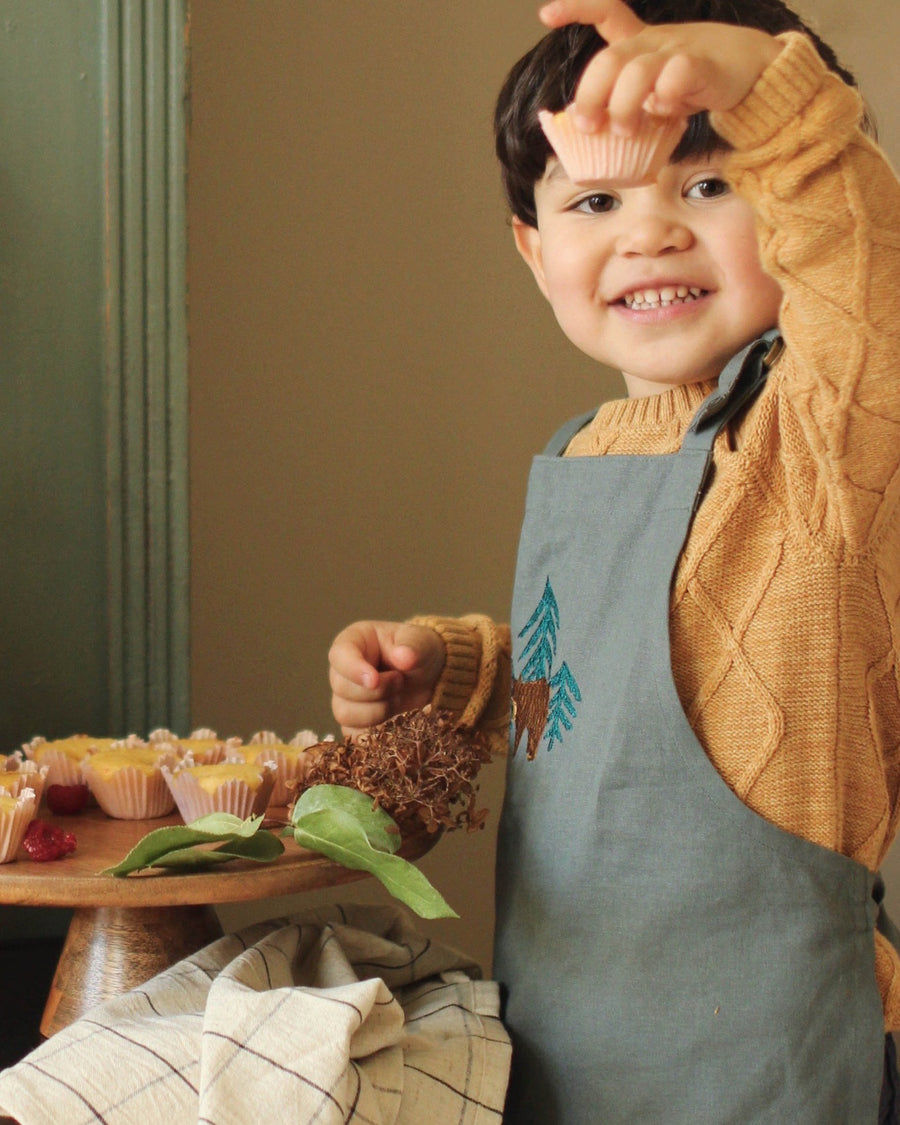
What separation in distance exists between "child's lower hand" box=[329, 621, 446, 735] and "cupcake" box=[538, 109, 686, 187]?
354 mm

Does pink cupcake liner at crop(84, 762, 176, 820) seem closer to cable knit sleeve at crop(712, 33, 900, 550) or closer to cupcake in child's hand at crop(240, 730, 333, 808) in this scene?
cupcake in child's hand at crop(240, 730, 333, 808)

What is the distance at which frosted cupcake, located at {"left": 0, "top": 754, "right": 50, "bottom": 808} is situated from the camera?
0.69m

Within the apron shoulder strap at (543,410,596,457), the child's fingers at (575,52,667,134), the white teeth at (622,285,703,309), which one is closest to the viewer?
the child's fingers at (575,52,667,134)

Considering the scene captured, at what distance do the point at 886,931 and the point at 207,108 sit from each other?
97 centimetres

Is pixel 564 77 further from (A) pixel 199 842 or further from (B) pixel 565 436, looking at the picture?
(A) pixel 199 842

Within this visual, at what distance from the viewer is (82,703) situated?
96cm

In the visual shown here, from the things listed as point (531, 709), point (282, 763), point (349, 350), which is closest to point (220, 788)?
point (282, 763)

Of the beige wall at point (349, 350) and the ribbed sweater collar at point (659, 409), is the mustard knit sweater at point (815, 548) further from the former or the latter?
the beige wall at point (349, 350)

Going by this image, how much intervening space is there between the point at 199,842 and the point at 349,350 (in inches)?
31.2

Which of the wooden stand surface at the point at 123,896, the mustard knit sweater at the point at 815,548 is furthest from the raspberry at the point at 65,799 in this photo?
the mustard knit sweater at the point at 815,548

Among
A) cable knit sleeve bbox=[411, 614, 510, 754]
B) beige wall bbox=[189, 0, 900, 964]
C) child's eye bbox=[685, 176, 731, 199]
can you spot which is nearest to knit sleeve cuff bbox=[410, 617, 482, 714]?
cable knit sleeve bbox=[411, 614, 510, 754]

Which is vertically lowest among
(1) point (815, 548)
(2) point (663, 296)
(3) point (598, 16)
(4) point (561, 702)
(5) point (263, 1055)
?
(5) point (263, 1055)

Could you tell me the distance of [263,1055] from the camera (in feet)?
1.76

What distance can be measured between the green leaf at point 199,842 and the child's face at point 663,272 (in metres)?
0.35
